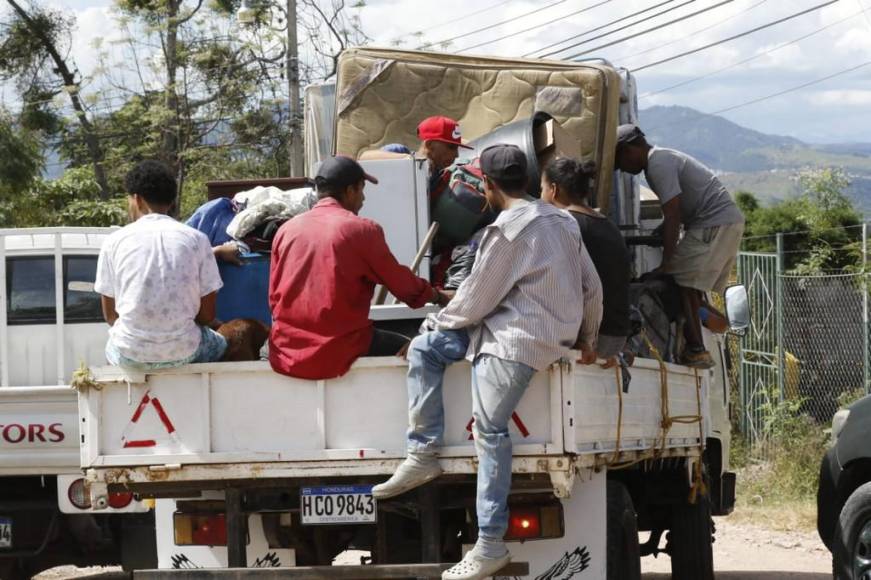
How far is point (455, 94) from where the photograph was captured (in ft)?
30.5

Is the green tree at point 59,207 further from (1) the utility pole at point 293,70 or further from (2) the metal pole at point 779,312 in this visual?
(2) the metal pole at point 779,312

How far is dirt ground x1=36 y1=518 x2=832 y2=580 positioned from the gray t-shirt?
2773 mm

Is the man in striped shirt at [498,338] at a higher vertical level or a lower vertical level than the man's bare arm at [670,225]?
lower

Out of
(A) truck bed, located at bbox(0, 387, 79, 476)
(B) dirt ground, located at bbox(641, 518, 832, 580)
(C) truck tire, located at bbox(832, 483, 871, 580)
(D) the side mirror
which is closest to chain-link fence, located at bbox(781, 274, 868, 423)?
(B) dirt ground, located at bbox(641, 518, 832, 580)

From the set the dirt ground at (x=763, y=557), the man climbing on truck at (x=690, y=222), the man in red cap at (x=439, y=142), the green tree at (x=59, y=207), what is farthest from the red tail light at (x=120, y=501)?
the green tree at (x=59, y=207)

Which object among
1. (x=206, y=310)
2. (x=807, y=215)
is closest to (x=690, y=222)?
(x=206, y=310)

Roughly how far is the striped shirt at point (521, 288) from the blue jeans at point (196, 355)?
104 centimetres

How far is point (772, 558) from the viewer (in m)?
10.7

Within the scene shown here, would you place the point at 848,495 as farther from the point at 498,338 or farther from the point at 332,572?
the point at 332,572

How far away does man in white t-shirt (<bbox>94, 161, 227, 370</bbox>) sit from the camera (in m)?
6.09

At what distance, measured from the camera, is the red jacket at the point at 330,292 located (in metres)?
5.98

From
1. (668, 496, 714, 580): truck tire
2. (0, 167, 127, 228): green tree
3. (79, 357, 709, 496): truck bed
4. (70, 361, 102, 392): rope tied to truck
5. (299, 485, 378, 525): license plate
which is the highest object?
(0, 167, 127, 228): green tree

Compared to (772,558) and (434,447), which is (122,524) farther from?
(772,558)

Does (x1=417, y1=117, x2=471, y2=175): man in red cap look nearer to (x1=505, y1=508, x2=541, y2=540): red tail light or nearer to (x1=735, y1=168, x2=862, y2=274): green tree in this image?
(x1=505, y1=508, x2=541, y2=540): red tail light
